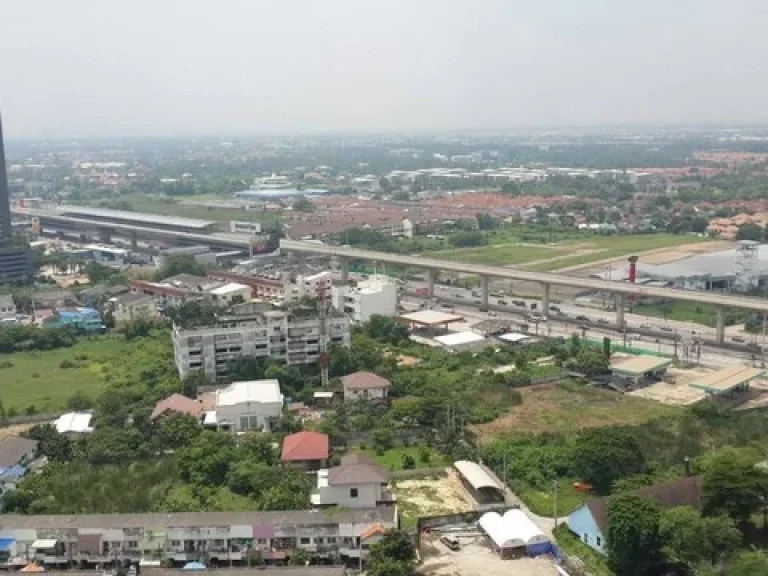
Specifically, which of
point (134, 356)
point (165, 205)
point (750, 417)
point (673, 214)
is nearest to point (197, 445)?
point (134, 356)

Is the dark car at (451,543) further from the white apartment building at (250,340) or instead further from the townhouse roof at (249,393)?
the white apartment building at (250,340)

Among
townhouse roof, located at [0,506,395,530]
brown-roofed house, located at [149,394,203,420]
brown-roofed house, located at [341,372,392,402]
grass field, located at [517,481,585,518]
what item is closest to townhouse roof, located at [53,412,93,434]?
brown-roofed house, located at [149,394,203,420]

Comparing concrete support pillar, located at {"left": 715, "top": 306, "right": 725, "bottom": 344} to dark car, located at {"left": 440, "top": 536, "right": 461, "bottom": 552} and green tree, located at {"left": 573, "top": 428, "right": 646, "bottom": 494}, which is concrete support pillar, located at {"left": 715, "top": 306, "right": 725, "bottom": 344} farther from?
dark car, located at {"left": 440, "top": 536, "right": 461, "bottom": 552}

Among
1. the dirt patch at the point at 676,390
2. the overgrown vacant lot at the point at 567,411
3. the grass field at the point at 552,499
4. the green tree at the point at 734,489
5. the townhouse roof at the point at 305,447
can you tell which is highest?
the green tree at the point at 734,489

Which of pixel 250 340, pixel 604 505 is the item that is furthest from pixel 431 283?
pixel 604 505

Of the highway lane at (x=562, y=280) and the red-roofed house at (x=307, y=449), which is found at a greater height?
the highway lane at (x=562, y=280)

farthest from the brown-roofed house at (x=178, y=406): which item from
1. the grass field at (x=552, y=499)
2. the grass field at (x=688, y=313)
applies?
the grass field at (x=688, y=313)
